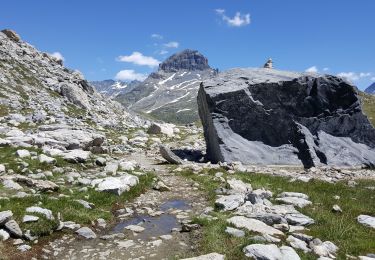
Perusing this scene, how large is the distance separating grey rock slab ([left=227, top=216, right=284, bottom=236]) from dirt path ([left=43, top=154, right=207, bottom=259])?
1710 mm

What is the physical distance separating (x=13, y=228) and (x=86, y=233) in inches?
90.7

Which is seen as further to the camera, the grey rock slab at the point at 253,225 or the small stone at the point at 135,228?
the small stone at the point at 135,228

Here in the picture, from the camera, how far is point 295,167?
3312 cm

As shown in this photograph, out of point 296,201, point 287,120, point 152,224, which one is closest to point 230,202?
point 296,201

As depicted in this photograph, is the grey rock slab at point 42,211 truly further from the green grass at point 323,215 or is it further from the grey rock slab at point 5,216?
the green grass at point 323,215

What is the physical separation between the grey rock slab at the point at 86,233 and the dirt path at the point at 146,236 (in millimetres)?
215

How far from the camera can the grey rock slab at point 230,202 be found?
17.3 m

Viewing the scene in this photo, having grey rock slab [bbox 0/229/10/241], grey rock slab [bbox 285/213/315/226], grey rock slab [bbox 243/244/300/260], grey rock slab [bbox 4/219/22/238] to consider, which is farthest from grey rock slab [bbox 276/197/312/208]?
grey rock slab [bbox 0/229/10/241]

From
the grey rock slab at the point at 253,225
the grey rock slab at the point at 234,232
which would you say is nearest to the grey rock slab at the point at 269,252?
the grey rock slab at the point at 234,232

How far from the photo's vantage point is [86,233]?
566 inches

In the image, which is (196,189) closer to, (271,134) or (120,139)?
(271,134)

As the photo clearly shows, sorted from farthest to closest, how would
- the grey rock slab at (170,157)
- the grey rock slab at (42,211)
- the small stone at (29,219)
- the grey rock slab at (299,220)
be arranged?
the grey rock slab at (170,157) < the grey rock slab at (299,220) < the grey rock slab at (42,211) < the small stone at (29,219)

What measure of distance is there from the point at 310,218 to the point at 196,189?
742 centimetres

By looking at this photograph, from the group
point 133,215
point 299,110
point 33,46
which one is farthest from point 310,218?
point 33,46
